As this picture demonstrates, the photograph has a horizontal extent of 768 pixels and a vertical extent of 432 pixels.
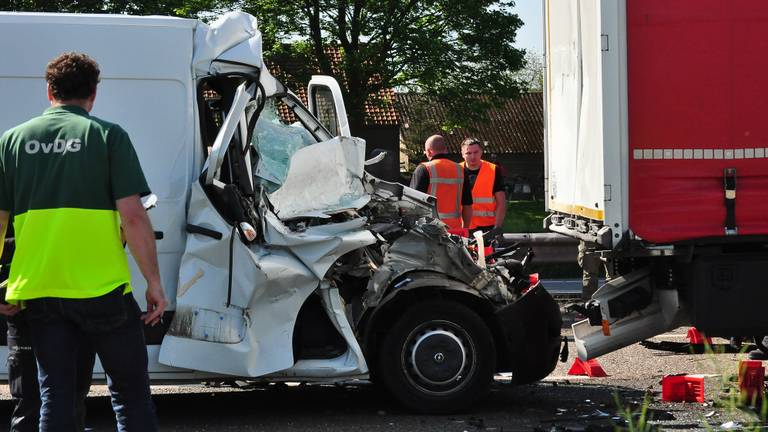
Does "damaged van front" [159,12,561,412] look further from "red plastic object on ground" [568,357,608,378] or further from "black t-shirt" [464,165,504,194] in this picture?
"black t-shirt" [464,165,504,194]

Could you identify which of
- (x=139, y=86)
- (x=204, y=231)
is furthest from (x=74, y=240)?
(x=139, y=86)

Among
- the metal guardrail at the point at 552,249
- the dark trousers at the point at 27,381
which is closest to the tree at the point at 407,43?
the metal guardrail at the point at 552,249

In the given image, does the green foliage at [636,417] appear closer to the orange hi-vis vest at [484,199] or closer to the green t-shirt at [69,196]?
the green t-shirt at [69,196]

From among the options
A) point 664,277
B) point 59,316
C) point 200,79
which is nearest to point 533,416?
point 664,277

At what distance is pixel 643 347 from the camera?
10078 mm

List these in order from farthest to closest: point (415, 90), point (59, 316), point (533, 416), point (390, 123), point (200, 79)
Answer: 1. point (390, 123)
2. point (415, 90)
3. point (533, 416)
4. point (200, 79)
5. point (59, 316)

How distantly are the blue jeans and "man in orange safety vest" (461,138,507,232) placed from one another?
22.1 feet

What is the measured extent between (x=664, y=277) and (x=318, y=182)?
2.21 metres

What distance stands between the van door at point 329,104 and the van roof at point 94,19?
1.60 m

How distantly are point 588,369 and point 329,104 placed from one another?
2.63m

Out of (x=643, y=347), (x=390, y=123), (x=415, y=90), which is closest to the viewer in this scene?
(x=643, y=347)

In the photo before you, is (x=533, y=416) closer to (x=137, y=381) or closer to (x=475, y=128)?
(x=137, y=381)

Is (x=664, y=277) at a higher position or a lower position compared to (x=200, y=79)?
lower

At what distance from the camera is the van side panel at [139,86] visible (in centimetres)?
663
